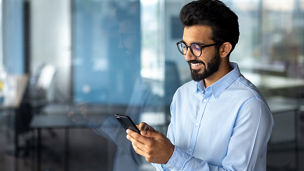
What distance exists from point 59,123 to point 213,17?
2.66 m

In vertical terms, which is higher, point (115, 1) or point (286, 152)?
point (115, 1)

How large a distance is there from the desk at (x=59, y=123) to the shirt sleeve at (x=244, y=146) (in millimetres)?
2391

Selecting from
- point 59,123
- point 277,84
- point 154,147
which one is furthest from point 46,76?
point 154,147

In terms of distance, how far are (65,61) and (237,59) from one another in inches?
55.1

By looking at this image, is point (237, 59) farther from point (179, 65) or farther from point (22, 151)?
point (22, 151)

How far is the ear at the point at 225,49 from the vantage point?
153 centimetres

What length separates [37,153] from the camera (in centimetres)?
398

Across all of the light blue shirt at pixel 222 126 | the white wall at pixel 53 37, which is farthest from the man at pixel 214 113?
the white wall at pixel 53 37

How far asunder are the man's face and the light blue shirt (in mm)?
69

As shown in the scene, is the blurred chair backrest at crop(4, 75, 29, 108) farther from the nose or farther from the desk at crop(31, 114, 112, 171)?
the nose

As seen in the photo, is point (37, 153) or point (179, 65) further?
point (37, 153)

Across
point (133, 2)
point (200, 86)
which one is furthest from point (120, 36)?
point (200, 86)

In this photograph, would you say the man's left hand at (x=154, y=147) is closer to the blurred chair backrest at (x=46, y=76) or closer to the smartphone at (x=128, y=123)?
the smartphone at (x=128, y=123)

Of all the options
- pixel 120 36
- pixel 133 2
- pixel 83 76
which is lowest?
pixel 83 76
